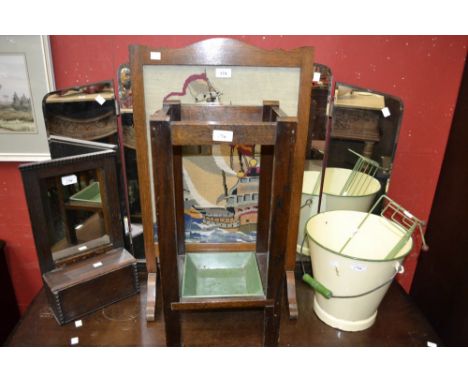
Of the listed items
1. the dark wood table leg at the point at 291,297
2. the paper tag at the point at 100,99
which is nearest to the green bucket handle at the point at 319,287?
the dark wood table leg at the point at 291,297

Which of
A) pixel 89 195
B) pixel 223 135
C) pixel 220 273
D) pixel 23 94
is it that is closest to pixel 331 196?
pixel 220 273

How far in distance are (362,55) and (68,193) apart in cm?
122

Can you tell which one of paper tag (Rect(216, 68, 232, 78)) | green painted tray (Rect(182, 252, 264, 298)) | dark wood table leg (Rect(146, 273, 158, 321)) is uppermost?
paper tag (Rect(216, 68, 232, 78))

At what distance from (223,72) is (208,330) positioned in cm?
85

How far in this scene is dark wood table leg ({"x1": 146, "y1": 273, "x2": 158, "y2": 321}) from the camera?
1217 mm

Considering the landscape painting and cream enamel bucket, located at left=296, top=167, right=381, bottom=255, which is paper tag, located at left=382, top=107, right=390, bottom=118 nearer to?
cream enamel bucket, located at left=296, top=167, right=381, bottom=255

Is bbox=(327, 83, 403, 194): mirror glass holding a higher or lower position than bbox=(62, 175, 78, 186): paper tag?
higher

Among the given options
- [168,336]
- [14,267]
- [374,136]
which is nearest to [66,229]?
[168,336]

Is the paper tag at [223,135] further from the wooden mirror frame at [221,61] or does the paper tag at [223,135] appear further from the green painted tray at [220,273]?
the green painted tray at [220,273]

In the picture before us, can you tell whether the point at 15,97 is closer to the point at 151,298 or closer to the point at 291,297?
the point at 151,298

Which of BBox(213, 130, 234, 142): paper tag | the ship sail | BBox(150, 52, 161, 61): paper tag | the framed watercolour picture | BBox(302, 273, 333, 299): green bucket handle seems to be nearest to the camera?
BBox(213, 130, 234, 142): paper tag

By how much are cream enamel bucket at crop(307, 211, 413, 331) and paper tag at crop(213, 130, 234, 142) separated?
1.69 ft

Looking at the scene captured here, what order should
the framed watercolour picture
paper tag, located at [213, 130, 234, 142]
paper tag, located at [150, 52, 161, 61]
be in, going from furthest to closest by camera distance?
the framed watercolour picture < paper tag, located at [150, 52, 161, 61] < paper tag, located at [213, 130, 234, 142]

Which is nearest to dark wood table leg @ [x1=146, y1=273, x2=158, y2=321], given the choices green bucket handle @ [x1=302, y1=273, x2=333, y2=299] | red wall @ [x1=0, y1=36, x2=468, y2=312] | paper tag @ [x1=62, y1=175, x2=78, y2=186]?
paper tag @ [x1=62, y1=175, x2=78, y2=186]
